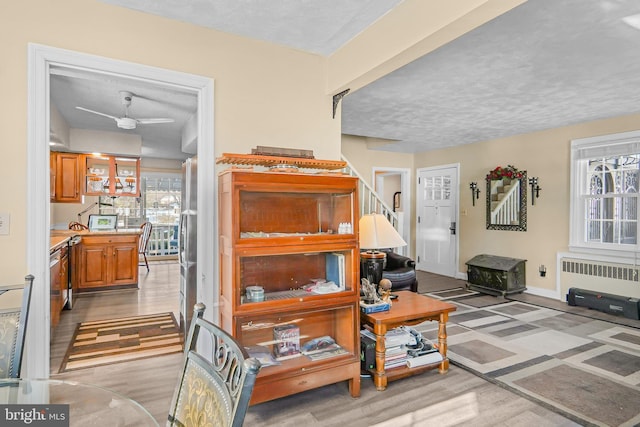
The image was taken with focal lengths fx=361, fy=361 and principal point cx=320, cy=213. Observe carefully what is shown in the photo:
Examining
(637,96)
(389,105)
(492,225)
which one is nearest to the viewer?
(637,96)

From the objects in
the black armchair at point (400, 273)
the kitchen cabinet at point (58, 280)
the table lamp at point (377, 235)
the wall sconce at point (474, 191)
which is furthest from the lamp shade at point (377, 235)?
the wall sconce at point (474, 191)

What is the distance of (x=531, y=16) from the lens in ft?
7.39

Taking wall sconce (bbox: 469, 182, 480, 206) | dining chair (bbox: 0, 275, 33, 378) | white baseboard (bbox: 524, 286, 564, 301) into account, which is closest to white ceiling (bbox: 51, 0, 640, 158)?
wall sconce (bbox: 469, 182, 480, 206)

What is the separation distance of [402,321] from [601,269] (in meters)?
3.81

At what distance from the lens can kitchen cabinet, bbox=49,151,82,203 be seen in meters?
5.60

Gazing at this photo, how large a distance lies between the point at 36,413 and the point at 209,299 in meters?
1.35

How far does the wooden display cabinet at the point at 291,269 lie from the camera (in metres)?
2.21

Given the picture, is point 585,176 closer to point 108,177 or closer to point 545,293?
point 545,293

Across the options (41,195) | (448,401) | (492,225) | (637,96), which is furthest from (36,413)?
(492,225)

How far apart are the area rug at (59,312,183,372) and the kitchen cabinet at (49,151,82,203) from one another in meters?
2.61

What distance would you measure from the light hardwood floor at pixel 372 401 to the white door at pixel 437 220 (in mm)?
4372

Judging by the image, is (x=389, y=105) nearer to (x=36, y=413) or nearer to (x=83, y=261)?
(x=36, y=413)

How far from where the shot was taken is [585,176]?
5.02 m

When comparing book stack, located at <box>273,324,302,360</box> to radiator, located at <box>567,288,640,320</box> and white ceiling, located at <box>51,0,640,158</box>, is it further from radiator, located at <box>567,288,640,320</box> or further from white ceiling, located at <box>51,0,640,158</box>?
radiator, located at <box>567,288,640,320</box>
